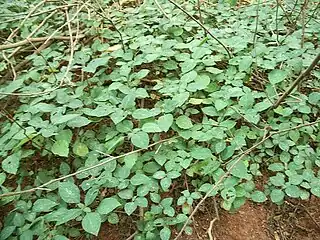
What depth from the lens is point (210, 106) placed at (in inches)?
58.7

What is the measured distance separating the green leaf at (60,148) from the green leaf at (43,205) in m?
0.17

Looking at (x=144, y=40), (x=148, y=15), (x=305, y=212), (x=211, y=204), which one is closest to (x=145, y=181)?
(x=211, y=204)

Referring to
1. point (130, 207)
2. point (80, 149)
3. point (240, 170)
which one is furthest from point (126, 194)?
point (240, 170)

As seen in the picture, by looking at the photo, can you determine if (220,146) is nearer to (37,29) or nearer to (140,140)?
(140,140)

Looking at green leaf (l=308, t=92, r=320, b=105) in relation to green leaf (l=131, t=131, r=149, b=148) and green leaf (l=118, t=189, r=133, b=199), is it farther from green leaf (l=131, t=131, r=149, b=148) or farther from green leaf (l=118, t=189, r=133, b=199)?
green leaf (l=118, t=189, r=133, b=199)

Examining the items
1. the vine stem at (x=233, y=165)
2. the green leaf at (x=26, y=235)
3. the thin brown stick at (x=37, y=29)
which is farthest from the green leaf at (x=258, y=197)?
the thin brown stick at (x=37, y=29)

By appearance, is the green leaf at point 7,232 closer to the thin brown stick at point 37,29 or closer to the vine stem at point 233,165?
the vine stem at point 233,165

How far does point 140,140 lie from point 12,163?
1.44 ft

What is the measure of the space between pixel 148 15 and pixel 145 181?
3.37 feet

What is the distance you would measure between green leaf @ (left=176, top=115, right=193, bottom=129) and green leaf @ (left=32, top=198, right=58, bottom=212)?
20.0 inches

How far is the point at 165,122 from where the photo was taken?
1378mm

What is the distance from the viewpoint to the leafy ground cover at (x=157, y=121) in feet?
4.15

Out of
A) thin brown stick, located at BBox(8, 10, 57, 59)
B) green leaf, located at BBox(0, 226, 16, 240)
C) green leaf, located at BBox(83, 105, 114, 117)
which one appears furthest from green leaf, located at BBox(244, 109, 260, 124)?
thin brown stick, located at BBox(8, 10, 57, 59)

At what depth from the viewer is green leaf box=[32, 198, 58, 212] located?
120 cm
